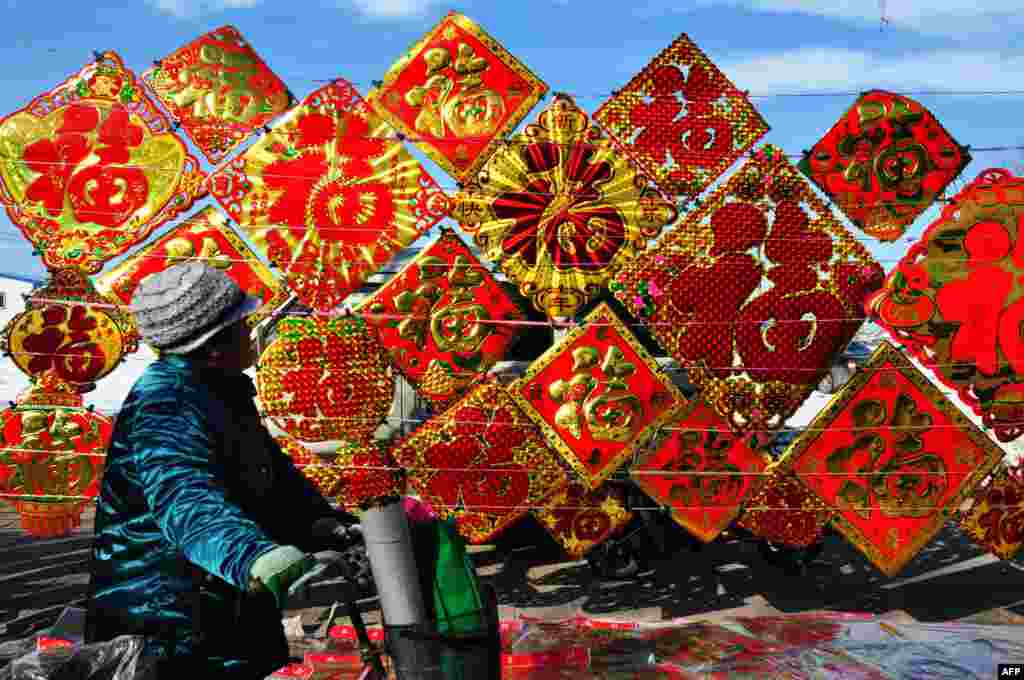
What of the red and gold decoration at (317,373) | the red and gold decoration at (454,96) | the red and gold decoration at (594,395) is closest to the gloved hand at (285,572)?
the red and gold decoration at (317,373)

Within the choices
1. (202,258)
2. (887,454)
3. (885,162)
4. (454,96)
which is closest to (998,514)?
(887,454)

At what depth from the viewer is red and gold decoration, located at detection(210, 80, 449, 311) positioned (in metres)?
3.89

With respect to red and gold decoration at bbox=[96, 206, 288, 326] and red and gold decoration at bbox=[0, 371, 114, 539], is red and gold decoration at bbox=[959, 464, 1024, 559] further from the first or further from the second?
red and gold decoration at bbox=[0, 371, 114, 539]

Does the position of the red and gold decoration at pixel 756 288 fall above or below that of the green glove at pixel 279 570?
above

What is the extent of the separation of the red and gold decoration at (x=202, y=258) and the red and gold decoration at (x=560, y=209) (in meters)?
0.74

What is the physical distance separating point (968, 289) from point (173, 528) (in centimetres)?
320

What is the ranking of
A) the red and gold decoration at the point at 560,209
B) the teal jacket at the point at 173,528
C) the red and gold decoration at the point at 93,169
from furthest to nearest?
the red and gold decoration at the point at 560,209 < the red and gold decoration at the point at 93,169 < the teal jacket at the point at 173,528

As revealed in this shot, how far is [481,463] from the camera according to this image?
13.2ft

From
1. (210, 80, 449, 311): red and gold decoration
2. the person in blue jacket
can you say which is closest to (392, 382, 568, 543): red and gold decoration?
(210, 80, 449, 311): red and gold decoration

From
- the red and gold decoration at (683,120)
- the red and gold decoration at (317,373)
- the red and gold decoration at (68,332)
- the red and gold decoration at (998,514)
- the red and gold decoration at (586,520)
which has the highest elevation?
the red and gold decoration at (683,120)

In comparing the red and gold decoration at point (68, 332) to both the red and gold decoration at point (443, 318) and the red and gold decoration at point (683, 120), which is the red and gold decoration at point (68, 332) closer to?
the red and gold decoration at point (443, 318)

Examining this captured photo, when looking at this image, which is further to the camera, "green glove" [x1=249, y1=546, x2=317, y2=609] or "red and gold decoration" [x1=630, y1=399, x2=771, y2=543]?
"red and gold decoration" [x1=630, y1=399, x2=771, y2=543]

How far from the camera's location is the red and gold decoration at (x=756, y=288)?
4.03m

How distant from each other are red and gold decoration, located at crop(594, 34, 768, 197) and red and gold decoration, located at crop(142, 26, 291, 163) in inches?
49.5
